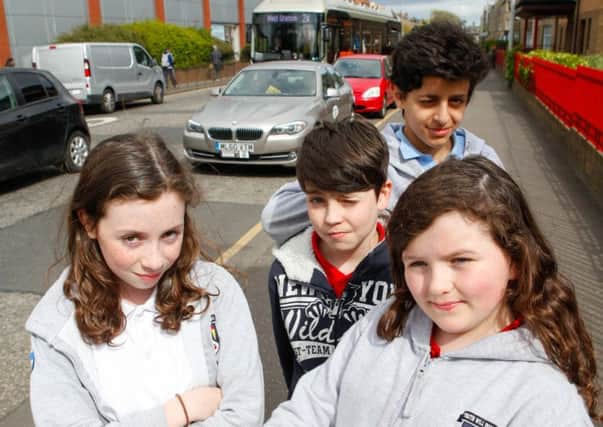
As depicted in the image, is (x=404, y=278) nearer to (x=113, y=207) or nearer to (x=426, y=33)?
(x=113, y=207)

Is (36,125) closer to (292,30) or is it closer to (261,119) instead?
(261,119)

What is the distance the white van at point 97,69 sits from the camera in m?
16.7

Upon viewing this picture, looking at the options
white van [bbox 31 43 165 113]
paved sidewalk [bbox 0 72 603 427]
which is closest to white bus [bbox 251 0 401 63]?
white van [bbox 31 43 165 113]

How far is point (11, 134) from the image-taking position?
311 inches

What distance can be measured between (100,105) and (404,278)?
1807 centimetres

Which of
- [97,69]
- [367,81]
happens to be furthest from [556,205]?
[97,69]

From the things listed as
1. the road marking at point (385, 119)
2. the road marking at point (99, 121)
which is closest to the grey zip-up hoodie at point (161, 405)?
the road marking at point (385, 119)


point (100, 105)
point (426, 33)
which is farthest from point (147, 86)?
point (426, 33)

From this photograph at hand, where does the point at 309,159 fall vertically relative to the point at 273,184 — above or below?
above

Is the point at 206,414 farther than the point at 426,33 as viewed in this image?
No

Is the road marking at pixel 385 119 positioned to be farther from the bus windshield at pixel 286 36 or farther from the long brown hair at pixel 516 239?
the long brown hair at pixel 516 239

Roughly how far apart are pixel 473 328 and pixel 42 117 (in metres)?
8.44

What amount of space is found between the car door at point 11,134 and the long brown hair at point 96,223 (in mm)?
6872

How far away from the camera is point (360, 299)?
1.85 meters
